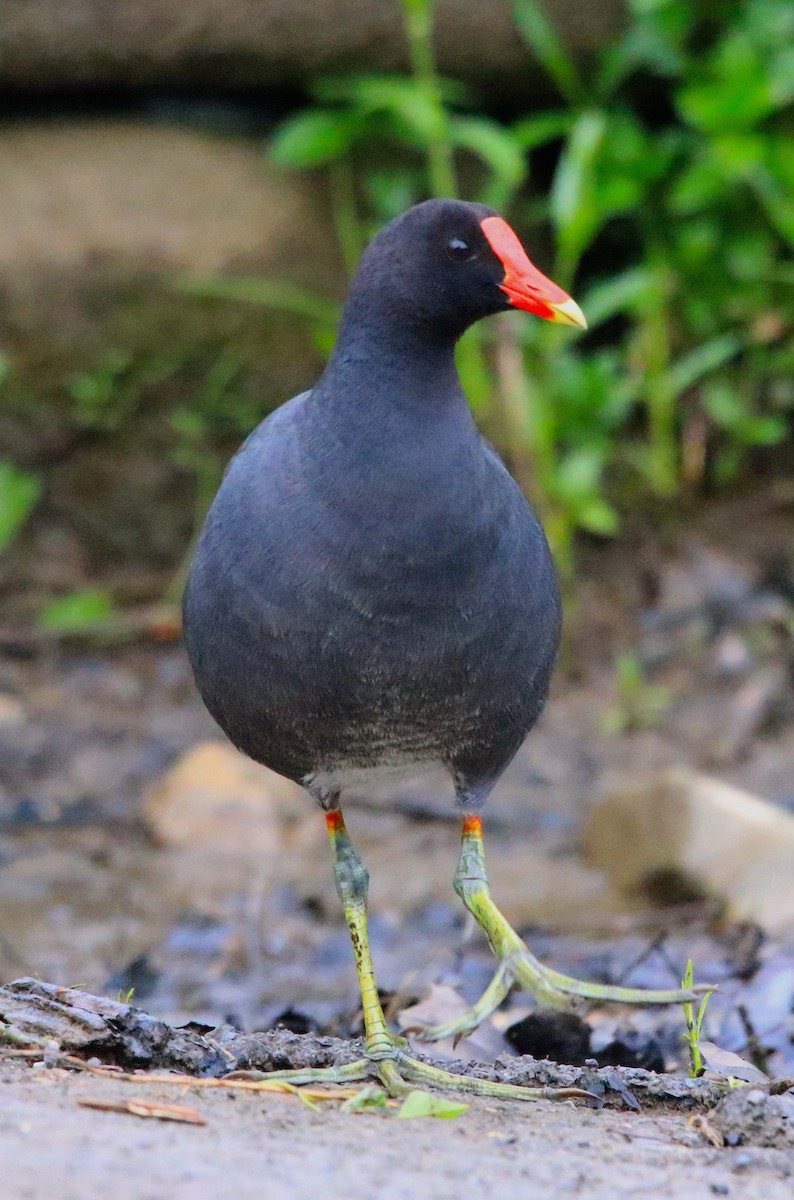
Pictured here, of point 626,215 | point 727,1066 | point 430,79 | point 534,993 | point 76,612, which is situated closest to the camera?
point 727,1066

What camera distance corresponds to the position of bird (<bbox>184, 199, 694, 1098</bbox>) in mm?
2740

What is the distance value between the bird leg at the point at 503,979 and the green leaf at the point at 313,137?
3325 millimetres

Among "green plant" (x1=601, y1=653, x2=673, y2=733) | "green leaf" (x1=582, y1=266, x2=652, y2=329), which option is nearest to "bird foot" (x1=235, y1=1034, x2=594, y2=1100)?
"green plant" (x1=601, y1=653, x2=673, y2=733)

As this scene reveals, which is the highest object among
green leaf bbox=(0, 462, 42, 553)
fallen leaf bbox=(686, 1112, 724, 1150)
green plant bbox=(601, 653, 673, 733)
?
green leaf bbox=(0, 462, 42, 553)

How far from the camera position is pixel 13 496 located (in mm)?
5902

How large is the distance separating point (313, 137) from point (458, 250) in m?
3.13

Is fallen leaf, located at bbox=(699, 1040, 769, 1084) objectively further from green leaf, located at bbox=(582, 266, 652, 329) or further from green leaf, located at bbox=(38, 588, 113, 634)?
green leaf, located at bbox=(38, 588, 113, 634)

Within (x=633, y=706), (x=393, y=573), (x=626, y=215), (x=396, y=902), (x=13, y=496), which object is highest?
(x=626, y=215)

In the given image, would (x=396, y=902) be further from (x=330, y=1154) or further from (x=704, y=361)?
(x=330, y=1154)

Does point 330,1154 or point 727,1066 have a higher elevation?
point 727,1066

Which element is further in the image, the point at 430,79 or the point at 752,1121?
the point at 430,79

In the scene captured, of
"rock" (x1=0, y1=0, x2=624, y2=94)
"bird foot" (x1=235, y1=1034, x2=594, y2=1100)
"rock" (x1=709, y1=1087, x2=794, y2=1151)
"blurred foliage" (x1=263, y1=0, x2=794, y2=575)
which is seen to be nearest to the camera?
"rock" (x1=709, y1=1087, x2=794, y2=1151)

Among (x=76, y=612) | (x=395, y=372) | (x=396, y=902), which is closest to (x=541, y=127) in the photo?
(x=76, y=612)

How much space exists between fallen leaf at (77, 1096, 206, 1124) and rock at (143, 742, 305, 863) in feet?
9.63
